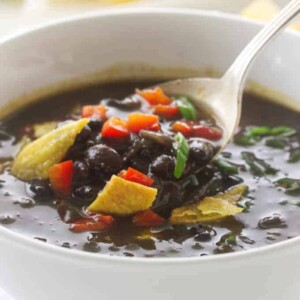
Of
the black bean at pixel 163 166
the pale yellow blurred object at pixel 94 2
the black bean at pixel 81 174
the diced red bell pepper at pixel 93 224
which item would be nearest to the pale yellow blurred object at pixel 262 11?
the pale yellow blurred object at pixel 94 2

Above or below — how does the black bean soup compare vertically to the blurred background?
below

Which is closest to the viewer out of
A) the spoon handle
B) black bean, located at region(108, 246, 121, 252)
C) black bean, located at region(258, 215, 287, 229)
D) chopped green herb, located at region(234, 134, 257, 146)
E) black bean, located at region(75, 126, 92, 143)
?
black bean, located at region(108, 246, 121, 252)

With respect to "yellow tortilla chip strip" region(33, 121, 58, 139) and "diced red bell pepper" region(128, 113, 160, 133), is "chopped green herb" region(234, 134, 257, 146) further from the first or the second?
"yellow tortilla chip strip" region(33, 121, 58, 139)

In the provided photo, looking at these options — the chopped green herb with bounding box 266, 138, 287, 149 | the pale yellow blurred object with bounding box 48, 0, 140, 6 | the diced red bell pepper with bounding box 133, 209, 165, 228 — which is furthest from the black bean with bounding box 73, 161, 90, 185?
the pale yellow blurred object with bounding box 48, 0, 140, 6

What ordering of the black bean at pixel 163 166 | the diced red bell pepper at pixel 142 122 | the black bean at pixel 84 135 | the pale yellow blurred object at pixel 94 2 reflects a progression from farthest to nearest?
the pale yellow blurred object at pixel 94 2 < the diced red bell pepper at pixel 142 122 < the black bean at pixel 84 135 < the black bean at pixel 163 166

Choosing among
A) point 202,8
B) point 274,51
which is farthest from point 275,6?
point 274,51

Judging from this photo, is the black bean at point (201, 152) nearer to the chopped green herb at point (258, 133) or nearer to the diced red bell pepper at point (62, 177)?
the chopped green herb at point (258, 133)
